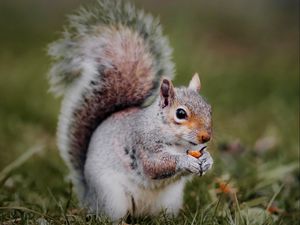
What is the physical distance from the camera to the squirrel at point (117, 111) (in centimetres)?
272

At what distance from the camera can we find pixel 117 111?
9.95 feet

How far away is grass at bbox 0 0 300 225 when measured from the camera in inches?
117

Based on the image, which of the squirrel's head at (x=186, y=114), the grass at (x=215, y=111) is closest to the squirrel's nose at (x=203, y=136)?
the squirrel's head at (x=186, y=114)

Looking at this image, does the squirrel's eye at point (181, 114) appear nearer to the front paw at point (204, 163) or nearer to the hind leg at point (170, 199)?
the front paw at point (204, 163)

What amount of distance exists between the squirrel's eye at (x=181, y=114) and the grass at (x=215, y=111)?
354mm

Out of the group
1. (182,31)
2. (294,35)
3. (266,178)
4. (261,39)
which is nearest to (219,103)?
(182,31)

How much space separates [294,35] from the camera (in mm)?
6898

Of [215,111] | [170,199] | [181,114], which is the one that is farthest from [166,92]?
[215,111]

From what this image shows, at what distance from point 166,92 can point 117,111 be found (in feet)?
1.41

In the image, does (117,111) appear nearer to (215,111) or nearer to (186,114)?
(186,114)

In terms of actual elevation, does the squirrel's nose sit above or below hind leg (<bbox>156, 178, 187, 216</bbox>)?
above

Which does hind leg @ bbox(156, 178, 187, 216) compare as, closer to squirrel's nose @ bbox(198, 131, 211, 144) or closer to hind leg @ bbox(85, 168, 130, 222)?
hind leg @ bbox(85, 168, 130, 222)

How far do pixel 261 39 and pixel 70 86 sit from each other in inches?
145

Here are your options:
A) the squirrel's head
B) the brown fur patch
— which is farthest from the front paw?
the brown fur patch
